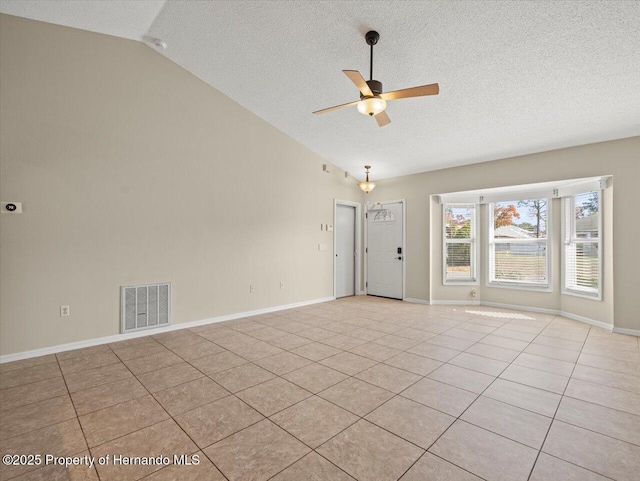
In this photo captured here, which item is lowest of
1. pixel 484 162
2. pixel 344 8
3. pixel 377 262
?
pixel 377 262

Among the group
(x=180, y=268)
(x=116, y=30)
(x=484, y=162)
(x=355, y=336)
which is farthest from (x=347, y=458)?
(x=484, y=162)

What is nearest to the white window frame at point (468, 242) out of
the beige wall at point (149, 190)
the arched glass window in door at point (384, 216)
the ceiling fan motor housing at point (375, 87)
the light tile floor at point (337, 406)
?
the beige wall at point (149, 190)

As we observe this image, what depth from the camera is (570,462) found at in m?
1.80

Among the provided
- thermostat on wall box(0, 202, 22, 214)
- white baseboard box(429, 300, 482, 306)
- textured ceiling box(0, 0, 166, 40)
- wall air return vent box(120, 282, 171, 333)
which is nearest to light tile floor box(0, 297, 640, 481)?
wall air return vent box(120, 282, 171, 333)

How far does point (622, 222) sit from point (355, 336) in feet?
12.7

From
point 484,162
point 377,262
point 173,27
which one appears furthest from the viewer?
point 377,262

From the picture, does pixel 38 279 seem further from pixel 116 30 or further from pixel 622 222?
pixel 622 222

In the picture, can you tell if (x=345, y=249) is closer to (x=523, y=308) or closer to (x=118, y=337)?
(x=523, y=308)

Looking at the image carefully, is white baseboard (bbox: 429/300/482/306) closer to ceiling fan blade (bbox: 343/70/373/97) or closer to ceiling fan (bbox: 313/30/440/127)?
ceiling fan (bbox: 313/30/440/127)

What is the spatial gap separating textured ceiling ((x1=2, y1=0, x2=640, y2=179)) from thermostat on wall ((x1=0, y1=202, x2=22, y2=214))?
6.49 feet

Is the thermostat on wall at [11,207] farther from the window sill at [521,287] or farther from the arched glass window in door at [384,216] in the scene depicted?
the window sill at [521,287]

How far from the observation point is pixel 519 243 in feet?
18.8

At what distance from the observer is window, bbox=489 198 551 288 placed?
5.51 metres

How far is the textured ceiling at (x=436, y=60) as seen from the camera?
2859 mm
